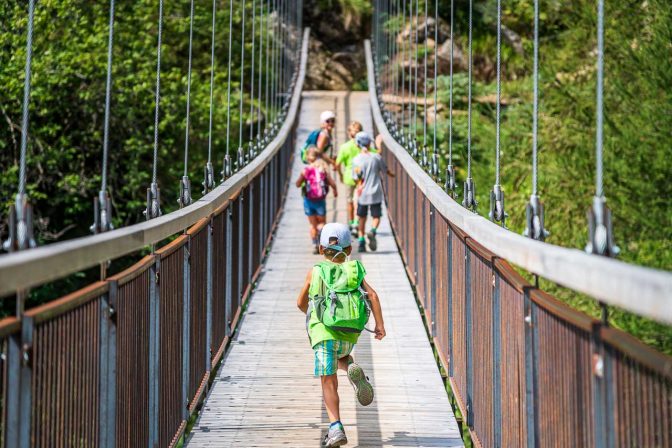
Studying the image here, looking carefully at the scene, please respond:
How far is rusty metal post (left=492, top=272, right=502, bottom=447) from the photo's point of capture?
3896 millimetres

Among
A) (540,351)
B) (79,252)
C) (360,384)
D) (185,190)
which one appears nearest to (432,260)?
(185,190)

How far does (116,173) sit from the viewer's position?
2055 centimetres

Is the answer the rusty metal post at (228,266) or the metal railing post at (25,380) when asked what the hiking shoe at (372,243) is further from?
the metal railing post at (25,380)

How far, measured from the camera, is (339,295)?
477 cm

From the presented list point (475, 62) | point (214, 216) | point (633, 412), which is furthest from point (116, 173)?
point (633, 412)

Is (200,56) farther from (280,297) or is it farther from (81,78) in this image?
(280,297)

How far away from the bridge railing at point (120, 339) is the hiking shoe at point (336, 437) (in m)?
0.58

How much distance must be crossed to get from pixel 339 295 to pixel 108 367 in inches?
64.1

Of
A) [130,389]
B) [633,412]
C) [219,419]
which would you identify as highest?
[633,412]

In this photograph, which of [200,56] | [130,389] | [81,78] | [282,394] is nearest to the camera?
[130,389]

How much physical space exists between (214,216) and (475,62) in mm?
22699

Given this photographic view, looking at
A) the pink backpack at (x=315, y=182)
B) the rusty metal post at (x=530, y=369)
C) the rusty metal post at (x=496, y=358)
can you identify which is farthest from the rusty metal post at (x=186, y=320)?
the pink backpack at (x=315, y=182)

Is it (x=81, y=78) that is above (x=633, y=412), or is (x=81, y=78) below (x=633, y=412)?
above

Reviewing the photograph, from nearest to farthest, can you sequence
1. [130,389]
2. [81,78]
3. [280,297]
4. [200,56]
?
[130,389]
[280,297]
[81,78]
[200,56]
